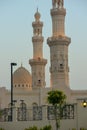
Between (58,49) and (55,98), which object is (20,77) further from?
(55,98)

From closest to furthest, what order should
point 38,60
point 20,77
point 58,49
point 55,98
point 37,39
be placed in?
point 55,98 → point 58,49 → point 38,60 → point 20,77 → point 37,39

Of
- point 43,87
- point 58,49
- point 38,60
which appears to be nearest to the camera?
point 43,87

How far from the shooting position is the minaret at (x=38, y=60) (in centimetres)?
7807

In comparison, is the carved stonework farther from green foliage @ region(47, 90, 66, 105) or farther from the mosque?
green foliage @ region(47, 90, 66, 105)

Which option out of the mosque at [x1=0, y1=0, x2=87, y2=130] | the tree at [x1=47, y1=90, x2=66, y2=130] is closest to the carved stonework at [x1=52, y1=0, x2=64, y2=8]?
the mosque at [x1=0, y1=0, x2=87, y2=130]

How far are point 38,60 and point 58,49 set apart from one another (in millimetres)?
11456

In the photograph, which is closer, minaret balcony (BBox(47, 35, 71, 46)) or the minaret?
minaret balcony (BBox(47, 35, 71, 46))

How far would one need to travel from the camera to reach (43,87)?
65438 millimetres

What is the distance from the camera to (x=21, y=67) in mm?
80938

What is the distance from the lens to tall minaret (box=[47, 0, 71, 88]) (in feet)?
220

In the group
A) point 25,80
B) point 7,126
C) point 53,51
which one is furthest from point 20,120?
point 25,80

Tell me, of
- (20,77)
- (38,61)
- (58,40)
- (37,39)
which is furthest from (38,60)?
(58,40)

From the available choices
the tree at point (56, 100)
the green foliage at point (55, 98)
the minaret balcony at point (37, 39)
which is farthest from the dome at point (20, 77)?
the green foliage at point (55, 98)

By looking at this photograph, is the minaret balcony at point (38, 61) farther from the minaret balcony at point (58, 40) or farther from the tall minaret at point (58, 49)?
the minaret balcony at point (58, 40)
